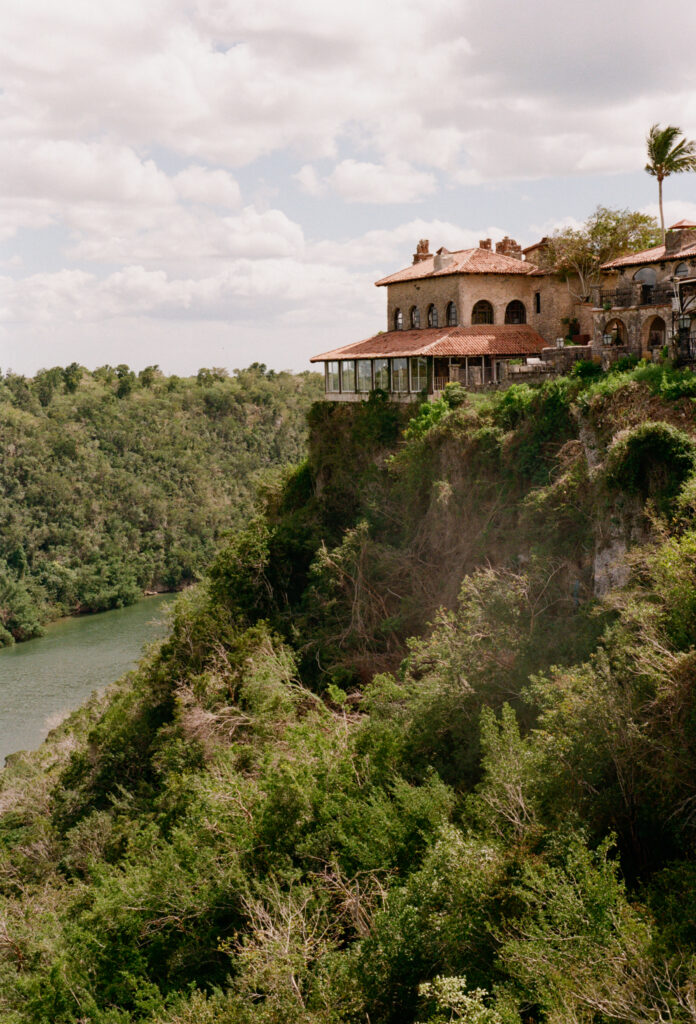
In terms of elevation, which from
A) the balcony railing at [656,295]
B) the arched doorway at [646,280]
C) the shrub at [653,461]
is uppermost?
the arched doorway at [646,280]

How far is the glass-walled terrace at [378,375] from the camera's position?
2803 cm

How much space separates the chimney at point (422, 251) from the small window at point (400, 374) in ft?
24.4

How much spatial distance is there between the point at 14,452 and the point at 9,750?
45385 mm

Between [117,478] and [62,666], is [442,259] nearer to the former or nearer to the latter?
[62,666]

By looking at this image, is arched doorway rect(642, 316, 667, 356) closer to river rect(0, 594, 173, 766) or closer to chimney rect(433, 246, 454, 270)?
chimney rect(433, 246, 454, 270)

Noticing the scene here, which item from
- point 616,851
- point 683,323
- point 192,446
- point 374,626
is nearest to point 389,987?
point 616,851

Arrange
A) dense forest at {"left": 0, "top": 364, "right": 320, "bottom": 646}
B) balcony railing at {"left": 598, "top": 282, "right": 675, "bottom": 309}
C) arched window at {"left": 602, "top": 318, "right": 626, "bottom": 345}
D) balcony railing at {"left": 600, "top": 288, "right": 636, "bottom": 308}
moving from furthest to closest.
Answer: dense forest at {"left": 0, "top": 364, "right": 320, "bottom": 646} → arched window at {"left": 602, "top": 318, "right": 626, "bottom": 345} → balcony railing at {"left": 600, "top": 288, "right": 636, "bottom": 308} → balcony railing at {"left": 598, "top": 282, "right": 675, "bottom": 309}

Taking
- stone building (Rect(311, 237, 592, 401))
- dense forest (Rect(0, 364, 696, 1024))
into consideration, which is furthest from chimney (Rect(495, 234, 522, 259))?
dense forest (Rect(0, 364, 696, 1024))

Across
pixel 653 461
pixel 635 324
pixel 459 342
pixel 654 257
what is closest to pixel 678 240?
pixel 654 257

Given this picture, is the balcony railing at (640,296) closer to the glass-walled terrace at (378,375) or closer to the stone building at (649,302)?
the stone building at (649,302)

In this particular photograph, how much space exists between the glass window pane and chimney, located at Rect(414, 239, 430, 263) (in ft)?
19.6

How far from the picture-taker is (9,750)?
3669 centimetres

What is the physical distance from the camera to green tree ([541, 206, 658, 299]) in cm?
2806

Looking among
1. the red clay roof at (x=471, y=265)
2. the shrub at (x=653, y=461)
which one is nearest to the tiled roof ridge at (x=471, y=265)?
the red clay roof at (x=471, y=265)
